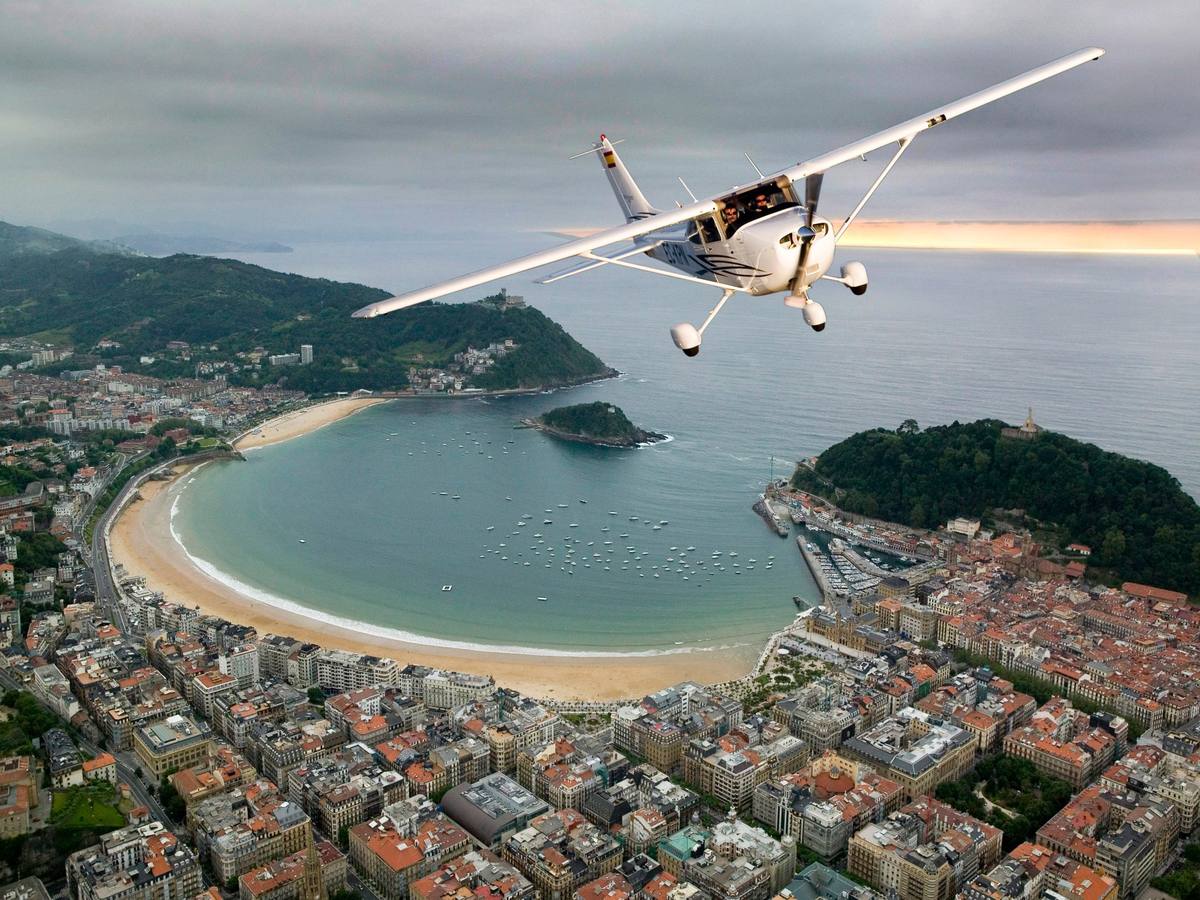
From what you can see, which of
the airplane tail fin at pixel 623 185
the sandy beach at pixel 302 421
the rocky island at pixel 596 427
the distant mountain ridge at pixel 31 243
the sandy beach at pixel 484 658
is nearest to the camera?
the airplane tail fin at pixel 623 185

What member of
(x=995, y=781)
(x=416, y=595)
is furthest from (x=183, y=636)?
(x=995, y=781)

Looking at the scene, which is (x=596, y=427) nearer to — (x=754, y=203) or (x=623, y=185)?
(x=623, y=185)

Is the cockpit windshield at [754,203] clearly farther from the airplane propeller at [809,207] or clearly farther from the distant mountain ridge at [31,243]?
the distant mountain ridge at [31,243]

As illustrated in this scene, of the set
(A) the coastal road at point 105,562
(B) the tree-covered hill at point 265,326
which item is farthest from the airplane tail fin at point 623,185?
(B) the tree-covered hill at point 265,326

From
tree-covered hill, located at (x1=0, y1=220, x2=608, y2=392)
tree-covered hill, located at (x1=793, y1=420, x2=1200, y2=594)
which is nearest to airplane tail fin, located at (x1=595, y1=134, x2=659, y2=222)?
tree-covered hill, located at (x1=793, y1=420, x2=1200, y2=594)

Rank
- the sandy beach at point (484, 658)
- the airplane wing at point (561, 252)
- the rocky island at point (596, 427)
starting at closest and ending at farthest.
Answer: the airplane wing at point (561, 252)
the sandy beach at point (484, 658)
the rocky island at point (596, 427)

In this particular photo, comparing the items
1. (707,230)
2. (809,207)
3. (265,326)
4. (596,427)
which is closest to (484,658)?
(707,230)

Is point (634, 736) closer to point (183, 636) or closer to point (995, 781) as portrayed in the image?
point (995, 781)
